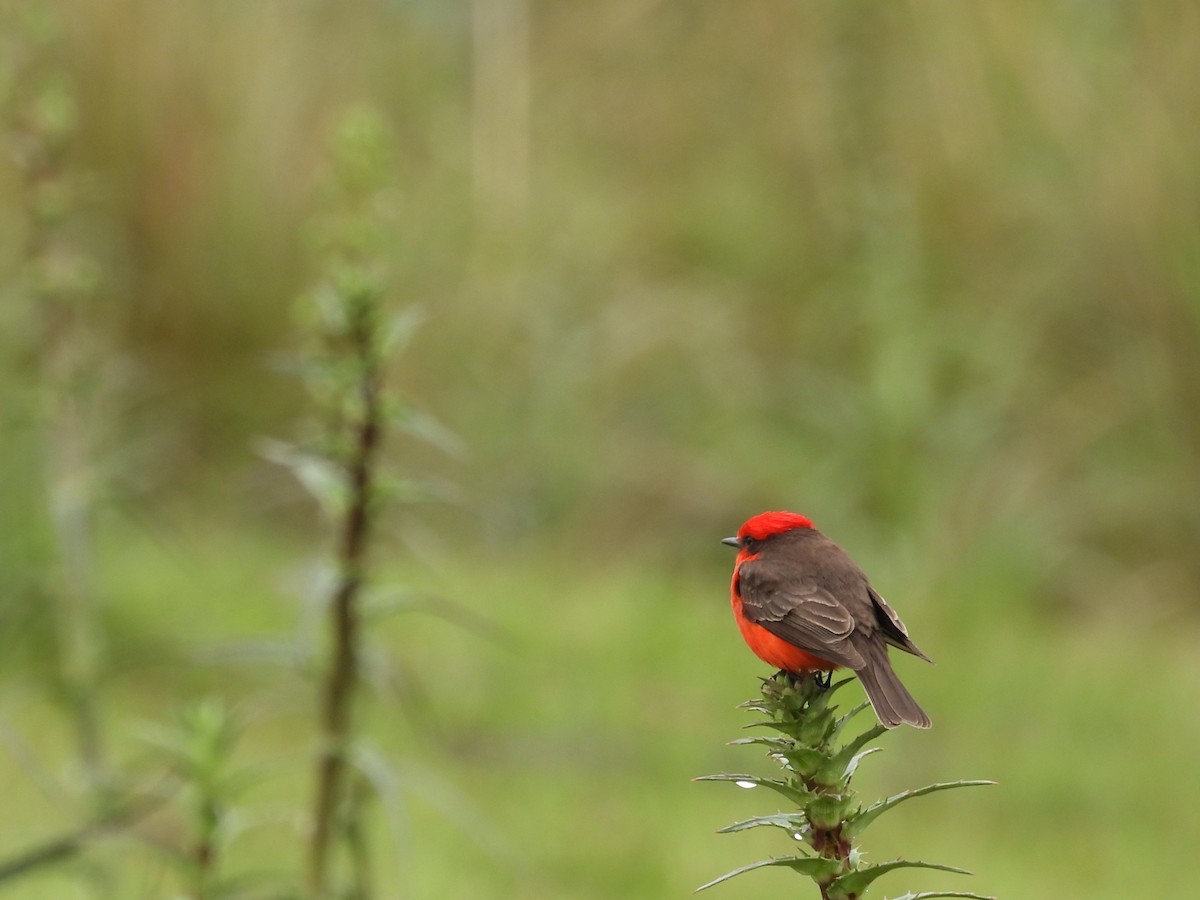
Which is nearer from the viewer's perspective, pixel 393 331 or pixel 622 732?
pixel 393 331

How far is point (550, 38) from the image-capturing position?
774 cm

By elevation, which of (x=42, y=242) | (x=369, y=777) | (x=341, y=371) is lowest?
(x=369, y=777)

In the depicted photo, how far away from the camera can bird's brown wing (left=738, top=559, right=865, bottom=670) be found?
3.85ft

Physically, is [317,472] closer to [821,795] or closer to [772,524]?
[772,524]

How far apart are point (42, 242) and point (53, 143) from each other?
0.13 metres

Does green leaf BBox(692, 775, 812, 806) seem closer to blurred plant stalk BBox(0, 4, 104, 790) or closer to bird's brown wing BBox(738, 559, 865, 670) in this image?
bird's brown wing BBox(738, 559, 865, 670)

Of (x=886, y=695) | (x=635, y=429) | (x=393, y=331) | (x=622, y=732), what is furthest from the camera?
(x=635, y=429)

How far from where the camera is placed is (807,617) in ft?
3.89

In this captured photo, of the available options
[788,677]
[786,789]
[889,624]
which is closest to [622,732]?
[889,624]

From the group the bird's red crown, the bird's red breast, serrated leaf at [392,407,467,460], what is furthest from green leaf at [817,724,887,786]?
serrated leaf at [392,407,467,460]

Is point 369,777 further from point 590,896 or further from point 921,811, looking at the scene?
point 921,811

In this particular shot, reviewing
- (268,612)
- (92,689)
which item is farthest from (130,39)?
(92,689)

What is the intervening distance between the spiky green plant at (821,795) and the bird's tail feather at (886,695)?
0.09 meters

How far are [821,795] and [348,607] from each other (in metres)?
0.87
